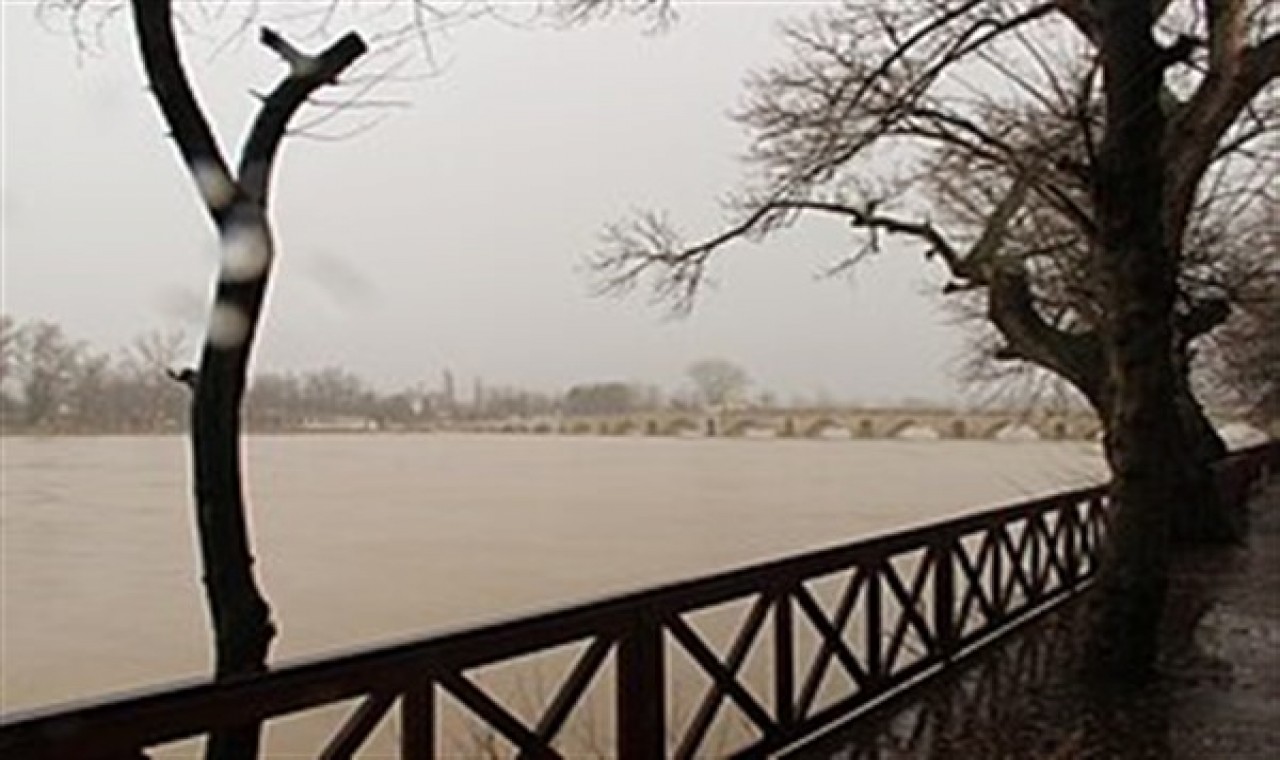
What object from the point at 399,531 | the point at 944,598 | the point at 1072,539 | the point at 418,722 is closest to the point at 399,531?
the point at 399,531

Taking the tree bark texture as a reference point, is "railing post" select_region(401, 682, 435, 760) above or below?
below

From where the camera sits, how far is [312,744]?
8.60 meters

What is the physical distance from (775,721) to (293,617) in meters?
12.6

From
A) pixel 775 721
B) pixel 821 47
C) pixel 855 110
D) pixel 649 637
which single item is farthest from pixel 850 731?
pixel 821 47

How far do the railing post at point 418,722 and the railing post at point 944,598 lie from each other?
4.58 metres

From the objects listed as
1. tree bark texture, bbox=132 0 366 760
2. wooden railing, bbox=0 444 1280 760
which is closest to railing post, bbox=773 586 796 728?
wooden railing, bbox=0 444 1280 760

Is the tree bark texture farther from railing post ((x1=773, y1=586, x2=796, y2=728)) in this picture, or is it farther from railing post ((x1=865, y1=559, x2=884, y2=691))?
railing post ((x1=865, y1=559, x2=884, y2=691))

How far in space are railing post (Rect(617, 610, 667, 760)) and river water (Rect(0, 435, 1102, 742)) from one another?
1.59 metres

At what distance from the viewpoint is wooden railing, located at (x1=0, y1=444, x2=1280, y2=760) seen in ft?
8.97

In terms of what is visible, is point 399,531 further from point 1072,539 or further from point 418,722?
point 418,722

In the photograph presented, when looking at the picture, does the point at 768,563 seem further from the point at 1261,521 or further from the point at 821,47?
the point at 1261,521

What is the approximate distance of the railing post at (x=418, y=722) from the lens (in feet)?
11.2

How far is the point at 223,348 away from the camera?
4027 millimetres

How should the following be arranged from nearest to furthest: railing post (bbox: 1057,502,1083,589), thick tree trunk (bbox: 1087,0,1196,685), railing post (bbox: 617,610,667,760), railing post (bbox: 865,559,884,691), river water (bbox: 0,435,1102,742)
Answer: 1. railing post (bbox: 617,610,667,760)
2. railing post (bbox: 865,559,884,691)
3. thick tree trunk (bbox: 1087,0,1196,685)
4. railing post (bbox: 1057,502,1083,589)
5. river water (bbox: 0,435,1102,742)
